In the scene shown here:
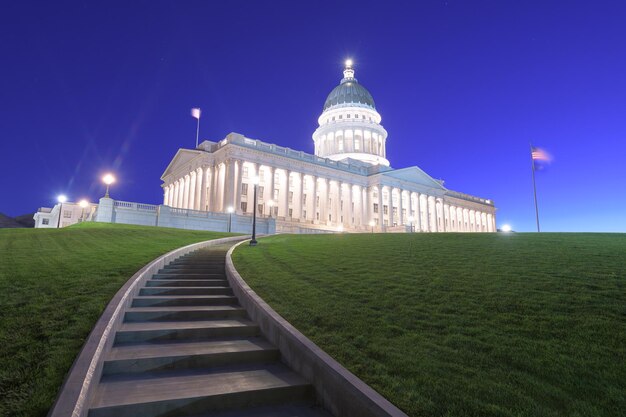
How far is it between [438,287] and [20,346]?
28.5 feet

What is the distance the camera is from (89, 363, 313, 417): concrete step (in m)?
4.55

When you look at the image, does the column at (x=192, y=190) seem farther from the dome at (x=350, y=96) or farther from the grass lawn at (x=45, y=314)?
the grass lawn at (x=45, y=314)

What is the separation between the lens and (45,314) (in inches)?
271

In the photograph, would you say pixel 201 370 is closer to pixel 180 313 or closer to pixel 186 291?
pixel 180 313

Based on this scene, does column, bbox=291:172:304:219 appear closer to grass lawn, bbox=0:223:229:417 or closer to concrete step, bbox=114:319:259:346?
grass lawn, bbox=0:223:229:417

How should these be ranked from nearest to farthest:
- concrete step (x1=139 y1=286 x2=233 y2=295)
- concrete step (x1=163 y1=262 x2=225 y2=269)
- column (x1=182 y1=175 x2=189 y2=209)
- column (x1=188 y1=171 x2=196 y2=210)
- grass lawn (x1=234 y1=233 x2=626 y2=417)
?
grass lawn (x1=234 y1=233 x2=626 y2=417)
concrete step (x1=139 y1=286 x2=233 y2=295)
concrete step (x1=163 y1=262 x2=225 y2=269)
column (x1=188 y1=171 x2=196 y2=210)
column (x1=182 y1=175 x2=189 y2=209)

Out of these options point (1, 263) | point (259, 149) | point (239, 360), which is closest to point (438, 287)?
point (239, 360)

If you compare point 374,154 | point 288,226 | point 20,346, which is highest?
point 374,154

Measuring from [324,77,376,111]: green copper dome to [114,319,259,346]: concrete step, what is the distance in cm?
10173

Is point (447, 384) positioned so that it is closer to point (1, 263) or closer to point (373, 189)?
point (1, 263)

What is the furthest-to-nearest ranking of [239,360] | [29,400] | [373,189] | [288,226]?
[373,189] → [288,226] → [239,360] → [29,400]

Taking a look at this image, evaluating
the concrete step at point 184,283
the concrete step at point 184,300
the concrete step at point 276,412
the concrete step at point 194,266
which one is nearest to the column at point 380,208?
the concrete step at point 194,266

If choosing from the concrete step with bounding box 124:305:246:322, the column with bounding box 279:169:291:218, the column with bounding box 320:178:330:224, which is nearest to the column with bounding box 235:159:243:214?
the column with bounding box 279:169:291:218

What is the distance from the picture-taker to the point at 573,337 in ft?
18.9
